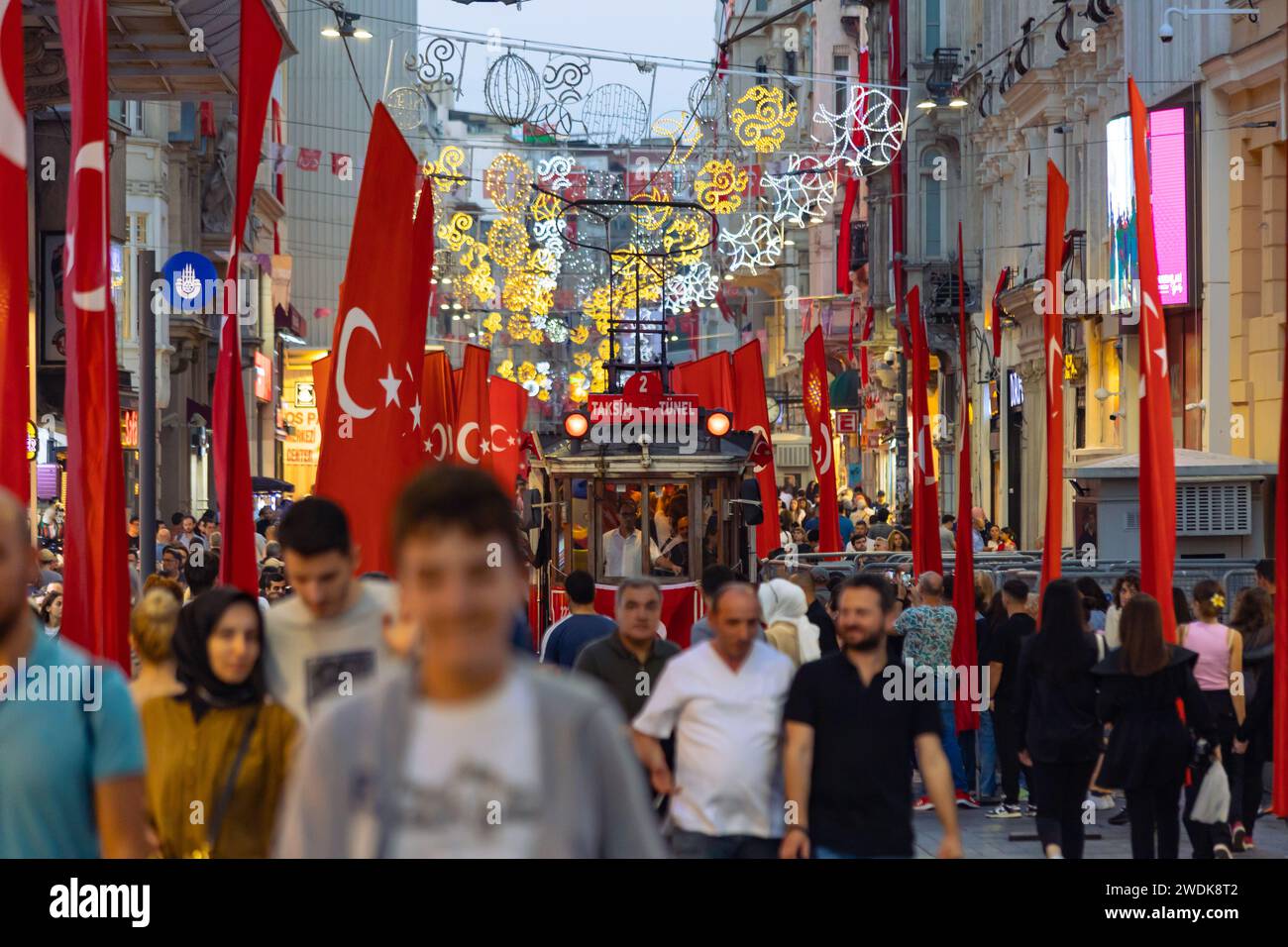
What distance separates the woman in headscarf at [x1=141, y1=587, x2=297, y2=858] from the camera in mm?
5527

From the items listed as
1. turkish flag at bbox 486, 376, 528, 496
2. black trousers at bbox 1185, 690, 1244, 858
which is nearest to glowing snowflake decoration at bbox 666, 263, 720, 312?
turkish flag at bbox 486, 376, 528, 496

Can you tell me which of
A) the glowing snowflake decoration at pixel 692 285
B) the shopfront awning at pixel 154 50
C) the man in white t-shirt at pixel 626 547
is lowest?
the man in white t-shirt at pixel 626 547

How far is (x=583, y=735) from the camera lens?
3.09 metres

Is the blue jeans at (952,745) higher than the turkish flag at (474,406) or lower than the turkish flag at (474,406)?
lower

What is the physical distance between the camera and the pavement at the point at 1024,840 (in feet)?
39.9

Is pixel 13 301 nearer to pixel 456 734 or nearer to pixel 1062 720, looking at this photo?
pixel 456 734

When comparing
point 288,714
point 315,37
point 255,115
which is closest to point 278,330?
point 315,37

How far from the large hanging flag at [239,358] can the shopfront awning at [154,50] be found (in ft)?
40.7

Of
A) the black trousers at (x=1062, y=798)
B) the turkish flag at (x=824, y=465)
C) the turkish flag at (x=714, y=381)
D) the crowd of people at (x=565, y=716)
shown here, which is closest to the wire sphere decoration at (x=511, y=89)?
the turkish flag at (x=714, y=381)

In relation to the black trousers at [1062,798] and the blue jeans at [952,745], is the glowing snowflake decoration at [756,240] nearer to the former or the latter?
the blue jeans at [952,745]

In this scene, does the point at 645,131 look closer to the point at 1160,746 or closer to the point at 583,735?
the point at 1160,746

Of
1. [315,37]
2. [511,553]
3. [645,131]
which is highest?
[315,37]

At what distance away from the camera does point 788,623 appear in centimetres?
1129

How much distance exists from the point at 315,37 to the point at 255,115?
68.3m
